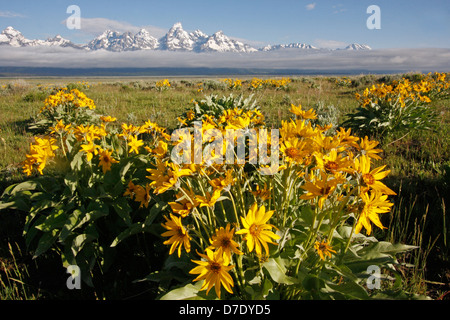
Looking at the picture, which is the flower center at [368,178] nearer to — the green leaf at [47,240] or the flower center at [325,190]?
the flower center at [325,190]

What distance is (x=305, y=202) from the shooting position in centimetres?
192

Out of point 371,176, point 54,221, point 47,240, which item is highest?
point 371,176

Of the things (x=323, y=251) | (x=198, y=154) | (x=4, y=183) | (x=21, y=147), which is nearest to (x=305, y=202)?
(x=323, y=251)

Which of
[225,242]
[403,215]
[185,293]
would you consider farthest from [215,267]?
[403,215]

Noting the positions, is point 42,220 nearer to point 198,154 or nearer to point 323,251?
point 198,154

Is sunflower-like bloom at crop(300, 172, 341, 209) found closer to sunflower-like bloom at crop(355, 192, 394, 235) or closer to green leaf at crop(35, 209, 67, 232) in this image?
sunflower-like bloom at crop(355, 192, 394, 235)

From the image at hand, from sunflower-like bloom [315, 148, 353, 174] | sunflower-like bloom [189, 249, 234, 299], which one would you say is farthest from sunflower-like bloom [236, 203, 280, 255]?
sunflower-like bloom [315, 148, 353, 174]

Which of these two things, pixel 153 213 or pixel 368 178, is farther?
pixel 153 213

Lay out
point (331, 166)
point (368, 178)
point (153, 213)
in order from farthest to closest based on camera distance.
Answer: point (153, 213) → point (331, 166) → point (368, 178)

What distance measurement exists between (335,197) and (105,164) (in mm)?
1710

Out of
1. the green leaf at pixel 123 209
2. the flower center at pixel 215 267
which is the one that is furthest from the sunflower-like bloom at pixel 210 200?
the green leaf at pixel 123 209

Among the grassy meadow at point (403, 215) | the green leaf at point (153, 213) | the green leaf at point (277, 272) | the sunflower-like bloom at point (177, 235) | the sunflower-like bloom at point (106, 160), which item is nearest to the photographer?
the sunflower-like bloom at point (177, 235)

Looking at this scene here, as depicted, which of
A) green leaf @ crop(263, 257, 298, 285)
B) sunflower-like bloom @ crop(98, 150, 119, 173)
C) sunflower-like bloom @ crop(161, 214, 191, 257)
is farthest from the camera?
sunflower-like bloom @ crop(98, 150, 119, 173)

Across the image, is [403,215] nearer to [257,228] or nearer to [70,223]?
[257,228]
